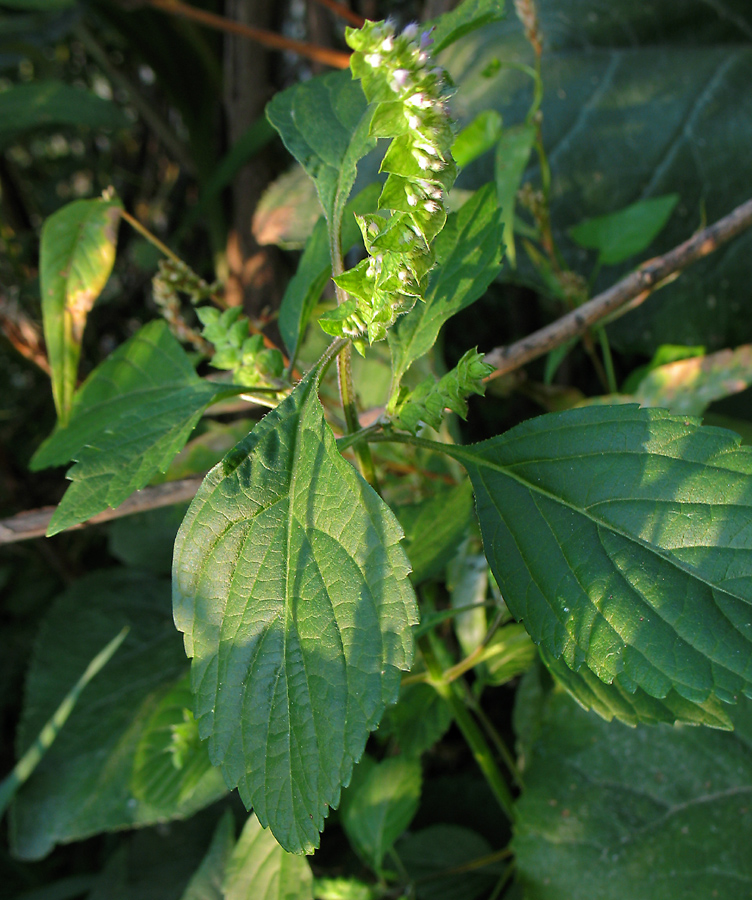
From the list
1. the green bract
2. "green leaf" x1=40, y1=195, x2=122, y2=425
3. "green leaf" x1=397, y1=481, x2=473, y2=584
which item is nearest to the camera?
the green bract

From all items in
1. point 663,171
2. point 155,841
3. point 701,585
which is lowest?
point 155,841

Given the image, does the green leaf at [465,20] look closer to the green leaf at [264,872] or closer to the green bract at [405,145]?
the green bract at [405,145]

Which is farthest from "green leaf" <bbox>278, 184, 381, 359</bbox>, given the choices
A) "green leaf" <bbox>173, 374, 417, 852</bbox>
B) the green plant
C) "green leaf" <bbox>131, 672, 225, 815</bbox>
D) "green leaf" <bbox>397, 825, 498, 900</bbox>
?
"green leaf" <bbox>397, 825, 498, 900</bbox>

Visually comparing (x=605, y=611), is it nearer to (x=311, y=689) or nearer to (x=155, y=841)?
(x=311, y=689)

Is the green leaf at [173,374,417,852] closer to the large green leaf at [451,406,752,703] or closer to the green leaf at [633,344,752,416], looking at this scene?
the large green leaf at [451,406,752,703]

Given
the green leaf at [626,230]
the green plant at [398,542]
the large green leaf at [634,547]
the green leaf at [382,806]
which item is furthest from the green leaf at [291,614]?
the green leaf at [626,230]

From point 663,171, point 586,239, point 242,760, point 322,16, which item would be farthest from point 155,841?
point 322,16
